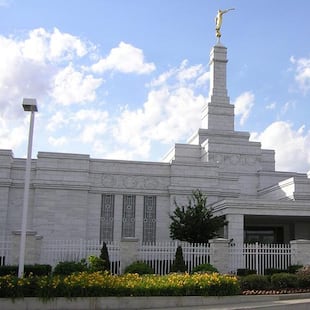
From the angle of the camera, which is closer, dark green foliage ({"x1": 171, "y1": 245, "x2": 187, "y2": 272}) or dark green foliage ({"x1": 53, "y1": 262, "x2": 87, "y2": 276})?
dark green foliage ({"x1": 53, "y1": 262, "x2": 87, "y2": 276})

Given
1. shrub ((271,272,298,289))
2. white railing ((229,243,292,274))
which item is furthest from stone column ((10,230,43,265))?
shrub ((271,272,298,289))

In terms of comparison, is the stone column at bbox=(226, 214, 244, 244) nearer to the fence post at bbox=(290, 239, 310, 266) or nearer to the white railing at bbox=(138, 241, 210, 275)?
the white railing at bbox=(138, 241, 210, 275)

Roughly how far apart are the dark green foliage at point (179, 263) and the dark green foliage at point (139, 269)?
1.21 metres

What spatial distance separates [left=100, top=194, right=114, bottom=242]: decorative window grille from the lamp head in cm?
1773

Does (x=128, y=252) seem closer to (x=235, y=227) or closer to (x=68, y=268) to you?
(x=68, y=268)

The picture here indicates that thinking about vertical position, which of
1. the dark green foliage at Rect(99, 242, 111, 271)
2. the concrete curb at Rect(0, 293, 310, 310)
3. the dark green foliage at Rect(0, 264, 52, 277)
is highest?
the dark green foliage at Rect(99, 242, 111, 271)

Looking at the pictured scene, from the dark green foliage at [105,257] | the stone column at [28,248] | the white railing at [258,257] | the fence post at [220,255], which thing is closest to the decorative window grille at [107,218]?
the dark green foliage at [105,257]

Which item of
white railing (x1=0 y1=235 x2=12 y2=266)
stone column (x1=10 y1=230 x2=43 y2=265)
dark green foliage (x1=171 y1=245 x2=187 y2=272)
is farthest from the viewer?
dark green foliage (x1=171 y1=245 x2=187 y2=272)

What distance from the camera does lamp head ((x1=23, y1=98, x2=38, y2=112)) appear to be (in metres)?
14.8

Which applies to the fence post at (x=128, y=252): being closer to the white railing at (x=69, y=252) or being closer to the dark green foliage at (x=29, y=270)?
the white railing at (x=69, y=252)

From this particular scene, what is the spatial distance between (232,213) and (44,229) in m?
11.5

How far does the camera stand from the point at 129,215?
3222cm

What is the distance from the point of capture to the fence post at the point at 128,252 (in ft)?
71.1

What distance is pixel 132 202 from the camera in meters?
32.3
